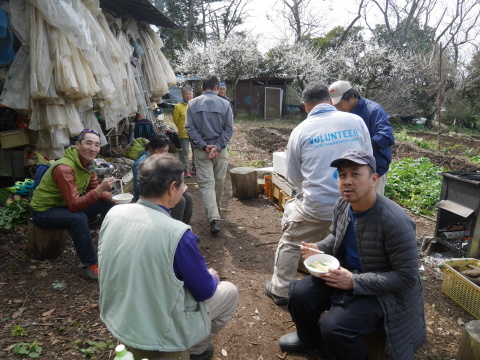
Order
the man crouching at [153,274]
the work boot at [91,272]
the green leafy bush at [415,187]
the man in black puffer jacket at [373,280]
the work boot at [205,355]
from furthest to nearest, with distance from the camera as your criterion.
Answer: the green leafy bush at [415,187] → the work boot at [91,272] → the work boot at [205,355] → the man in black puffer jacket at [373,280] → the man crouching at [153,274]

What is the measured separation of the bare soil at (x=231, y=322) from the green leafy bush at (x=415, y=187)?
99 centimetres

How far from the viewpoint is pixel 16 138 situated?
4.87m

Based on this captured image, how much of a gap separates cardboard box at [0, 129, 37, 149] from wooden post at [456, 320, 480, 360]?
5743 millimetres

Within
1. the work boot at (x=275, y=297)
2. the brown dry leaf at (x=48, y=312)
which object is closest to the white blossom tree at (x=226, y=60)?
the work boot at (x=275, y=297)

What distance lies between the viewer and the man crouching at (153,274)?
1.69 m

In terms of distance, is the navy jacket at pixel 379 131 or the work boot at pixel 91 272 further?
the navy jacket at pixel 379 131

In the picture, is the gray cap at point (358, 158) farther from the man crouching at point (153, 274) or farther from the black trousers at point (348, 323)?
the man crouching at point (153, 274)

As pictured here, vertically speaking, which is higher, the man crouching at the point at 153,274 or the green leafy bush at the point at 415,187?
the man crouching at the point at 153,274

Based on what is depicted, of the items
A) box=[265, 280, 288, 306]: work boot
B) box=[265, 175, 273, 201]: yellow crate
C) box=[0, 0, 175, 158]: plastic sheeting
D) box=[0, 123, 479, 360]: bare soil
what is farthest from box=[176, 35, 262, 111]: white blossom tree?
box=[265, 280, 288, 306]: work boot

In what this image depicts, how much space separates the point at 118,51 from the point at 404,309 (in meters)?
5.61

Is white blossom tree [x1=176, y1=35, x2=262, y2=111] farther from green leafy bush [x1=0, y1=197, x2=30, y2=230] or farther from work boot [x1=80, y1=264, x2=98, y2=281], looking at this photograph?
work boot [x1=80, y1=264, x2=98, y2=281]

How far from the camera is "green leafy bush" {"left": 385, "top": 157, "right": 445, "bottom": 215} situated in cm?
595

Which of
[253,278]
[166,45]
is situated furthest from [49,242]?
[166,45]

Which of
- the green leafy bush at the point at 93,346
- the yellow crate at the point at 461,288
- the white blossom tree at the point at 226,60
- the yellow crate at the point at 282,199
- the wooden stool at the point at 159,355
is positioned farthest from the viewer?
the white blossom tree at the point at 226,60
